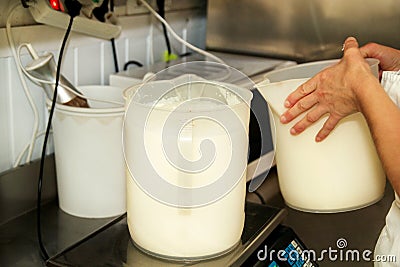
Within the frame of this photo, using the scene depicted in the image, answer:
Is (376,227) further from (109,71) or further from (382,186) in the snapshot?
(109,71)

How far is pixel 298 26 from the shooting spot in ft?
5.97

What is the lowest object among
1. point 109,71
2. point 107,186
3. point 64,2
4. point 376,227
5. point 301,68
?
point 376,227

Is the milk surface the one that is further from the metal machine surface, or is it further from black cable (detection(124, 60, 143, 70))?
the metal machine surface

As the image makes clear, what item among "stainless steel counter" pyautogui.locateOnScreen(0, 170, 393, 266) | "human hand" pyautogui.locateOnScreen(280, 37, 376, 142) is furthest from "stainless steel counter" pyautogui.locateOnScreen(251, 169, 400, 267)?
"human hand" pyautogui.locateOnScreen(280, 37, 376, 142)

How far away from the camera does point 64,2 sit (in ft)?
4.60

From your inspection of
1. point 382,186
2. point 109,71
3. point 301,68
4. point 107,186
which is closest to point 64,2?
point 109,71

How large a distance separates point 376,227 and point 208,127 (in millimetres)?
683

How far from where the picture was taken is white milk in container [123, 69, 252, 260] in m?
0.97

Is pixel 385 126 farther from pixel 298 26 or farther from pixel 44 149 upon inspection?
pixel 298 26

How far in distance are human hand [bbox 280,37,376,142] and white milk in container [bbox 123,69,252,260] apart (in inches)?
5.8

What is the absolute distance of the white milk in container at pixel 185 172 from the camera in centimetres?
97

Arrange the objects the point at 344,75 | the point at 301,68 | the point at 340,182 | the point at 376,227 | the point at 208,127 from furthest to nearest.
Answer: the point at 376,227, the point at 301,68, the point at 340,182, the point at 344,75, the point at 208,127

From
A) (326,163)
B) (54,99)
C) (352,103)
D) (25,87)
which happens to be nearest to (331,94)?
(352,103)

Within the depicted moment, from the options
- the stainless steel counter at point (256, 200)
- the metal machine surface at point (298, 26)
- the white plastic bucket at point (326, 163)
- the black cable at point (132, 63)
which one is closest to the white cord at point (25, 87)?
the stainless steel counter at point (256, 200)
